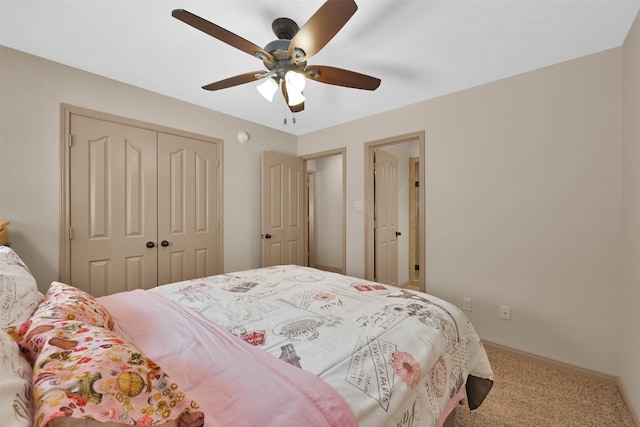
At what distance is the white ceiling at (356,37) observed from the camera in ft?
5.12

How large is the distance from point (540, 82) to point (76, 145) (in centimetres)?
391

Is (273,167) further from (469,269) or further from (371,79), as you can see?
(469,269)

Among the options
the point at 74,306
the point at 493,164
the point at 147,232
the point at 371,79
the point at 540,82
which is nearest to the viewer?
the point at 74,306

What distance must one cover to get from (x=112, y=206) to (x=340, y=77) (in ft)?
7.55

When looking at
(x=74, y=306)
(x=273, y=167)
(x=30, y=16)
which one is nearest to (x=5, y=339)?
(x=74, y=306)

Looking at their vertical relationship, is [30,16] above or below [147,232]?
above

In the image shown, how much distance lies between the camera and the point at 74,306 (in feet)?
2.98

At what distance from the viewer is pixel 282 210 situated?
3693 millimetres

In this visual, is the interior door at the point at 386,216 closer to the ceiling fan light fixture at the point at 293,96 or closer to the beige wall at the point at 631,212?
the ceiling fan light fixture at the point at 293,96

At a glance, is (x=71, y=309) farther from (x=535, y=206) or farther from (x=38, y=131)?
(x=535, y=206)

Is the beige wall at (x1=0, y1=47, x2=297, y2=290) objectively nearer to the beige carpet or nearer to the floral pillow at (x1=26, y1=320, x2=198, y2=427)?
the floral pillow at (x1=26, y1=320, x2=198, y2=427)

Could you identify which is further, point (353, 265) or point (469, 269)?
point (353, 265)

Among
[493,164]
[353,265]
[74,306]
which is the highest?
[493,164]

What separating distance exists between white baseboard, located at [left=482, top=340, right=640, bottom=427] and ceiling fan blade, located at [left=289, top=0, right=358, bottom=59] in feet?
9.04
